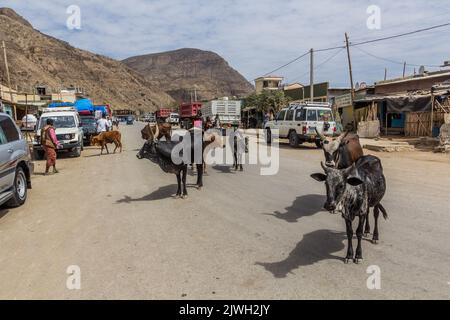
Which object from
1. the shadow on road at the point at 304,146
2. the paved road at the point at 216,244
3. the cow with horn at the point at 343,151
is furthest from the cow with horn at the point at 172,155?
the shadow on road at the point at 304,146

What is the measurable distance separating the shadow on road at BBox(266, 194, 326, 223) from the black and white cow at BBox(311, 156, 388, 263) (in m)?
1.81

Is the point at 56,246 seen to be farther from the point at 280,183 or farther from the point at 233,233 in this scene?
the point at 280,183

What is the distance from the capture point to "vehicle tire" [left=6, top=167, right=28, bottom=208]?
8.00m

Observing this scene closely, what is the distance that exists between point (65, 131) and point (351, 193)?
15.2m

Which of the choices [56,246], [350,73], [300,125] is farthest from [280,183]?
[350,73]

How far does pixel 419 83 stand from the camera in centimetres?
3075

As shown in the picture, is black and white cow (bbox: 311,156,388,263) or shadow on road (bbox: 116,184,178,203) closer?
black and white cow (bbox: 311,156,388,263)

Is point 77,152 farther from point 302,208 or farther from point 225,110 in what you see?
point 225,110

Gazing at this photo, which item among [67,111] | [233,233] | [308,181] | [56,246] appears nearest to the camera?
[56,246]

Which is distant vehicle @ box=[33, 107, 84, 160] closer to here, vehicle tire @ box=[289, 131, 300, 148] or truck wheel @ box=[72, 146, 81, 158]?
truck wheel @ box=[72, 146, 81, 158]

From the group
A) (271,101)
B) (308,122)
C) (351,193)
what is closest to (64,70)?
(271,101)

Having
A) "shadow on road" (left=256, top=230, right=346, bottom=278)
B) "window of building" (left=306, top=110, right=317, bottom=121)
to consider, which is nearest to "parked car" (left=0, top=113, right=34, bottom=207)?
"shadow on road" (left=256, top=230, right=346, bottom=278)

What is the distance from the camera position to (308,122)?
62.3 feet

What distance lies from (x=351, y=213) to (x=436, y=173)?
8.40 m
